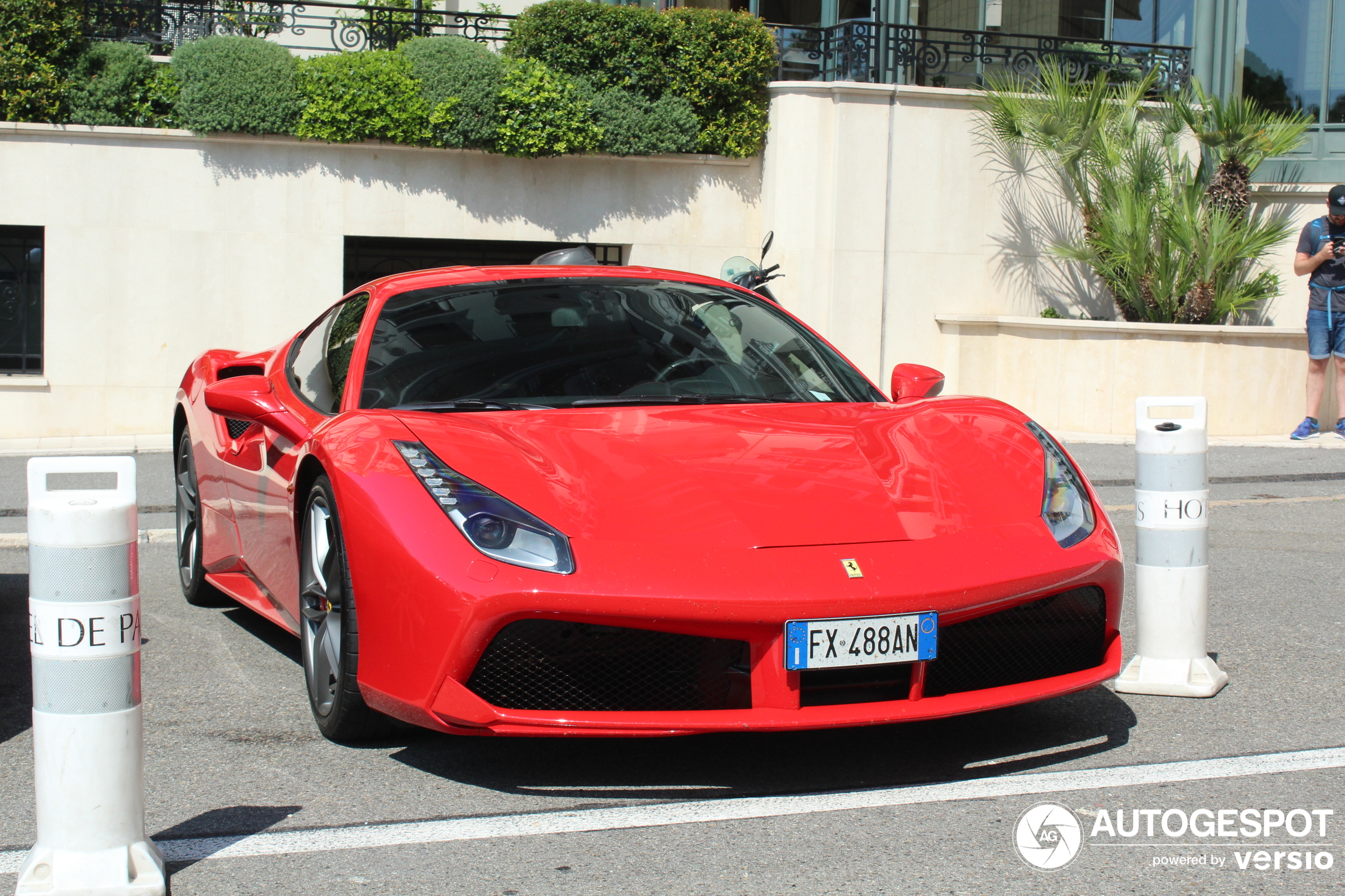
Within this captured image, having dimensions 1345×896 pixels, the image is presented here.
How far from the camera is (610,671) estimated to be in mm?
3410

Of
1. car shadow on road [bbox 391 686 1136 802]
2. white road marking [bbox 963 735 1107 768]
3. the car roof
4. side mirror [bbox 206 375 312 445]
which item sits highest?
the car roof

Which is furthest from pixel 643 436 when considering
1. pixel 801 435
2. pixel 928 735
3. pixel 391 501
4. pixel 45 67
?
pixel 45 67

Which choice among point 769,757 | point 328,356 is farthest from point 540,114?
point 769,757

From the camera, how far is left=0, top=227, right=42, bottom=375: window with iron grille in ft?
43.0

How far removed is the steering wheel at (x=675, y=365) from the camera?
15.3 ft

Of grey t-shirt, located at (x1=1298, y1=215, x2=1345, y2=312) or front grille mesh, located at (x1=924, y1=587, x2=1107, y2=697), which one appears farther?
grey t-shirt, located at (x1=1298, y1=215, x2=1345, y2=312)

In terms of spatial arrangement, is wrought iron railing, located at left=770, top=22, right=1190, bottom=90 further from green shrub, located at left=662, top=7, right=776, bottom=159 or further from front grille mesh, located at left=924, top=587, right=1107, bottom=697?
front grille mesh, located at left=924, top=587, right=1107, bottom=697

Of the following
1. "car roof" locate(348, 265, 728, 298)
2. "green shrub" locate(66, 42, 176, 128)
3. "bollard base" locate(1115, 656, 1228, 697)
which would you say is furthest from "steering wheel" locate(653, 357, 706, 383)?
"green shrub" locate(66, 42, 176, 128)

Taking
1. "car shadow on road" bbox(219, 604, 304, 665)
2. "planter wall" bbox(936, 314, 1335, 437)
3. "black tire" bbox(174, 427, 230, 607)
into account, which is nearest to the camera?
"car shadow on road" bbox(219, 604, 304, 665)

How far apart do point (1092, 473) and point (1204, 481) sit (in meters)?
5.99

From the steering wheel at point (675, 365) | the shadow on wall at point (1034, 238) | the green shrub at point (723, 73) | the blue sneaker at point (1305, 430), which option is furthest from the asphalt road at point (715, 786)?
the shadow on wall at point (1034, 238)

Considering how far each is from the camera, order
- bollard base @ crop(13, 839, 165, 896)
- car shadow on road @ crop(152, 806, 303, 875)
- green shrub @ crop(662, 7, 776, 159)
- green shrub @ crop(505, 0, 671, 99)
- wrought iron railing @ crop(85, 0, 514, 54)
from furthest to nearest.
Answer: green shrub @ crop(662, 7, 776, 159) < green shrub @ crop(505, 0, 671, 99) < wrought iron railing @ crop(85, 0, 514, 54) < car shadow on road @ crop(152, 806, 303, 875) < bollard base @ crop(13, 839, 165, 896)

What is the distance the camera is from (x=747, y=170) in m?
14.7

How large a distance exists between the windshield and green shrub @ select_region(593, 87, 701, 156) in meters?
9.11
